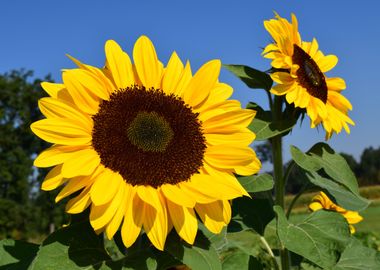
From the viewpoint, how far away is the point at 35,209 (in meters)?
31.7

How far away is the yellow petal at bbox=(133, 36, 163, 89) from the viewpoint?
148 cm

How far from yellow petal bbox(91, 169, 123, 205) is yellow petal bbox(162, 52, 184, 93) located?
0.30 m

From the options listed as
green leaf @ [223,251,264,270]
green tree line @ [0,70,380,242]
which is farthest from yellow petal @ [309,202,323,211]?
green tree line @ [0,70,380,242]

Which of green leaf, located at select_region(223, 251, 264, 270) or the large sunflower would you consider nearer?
the large sunflower

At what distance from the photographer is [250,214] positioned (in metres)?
1.94

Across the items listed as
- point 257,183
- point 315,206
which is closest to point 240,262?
point 257,183

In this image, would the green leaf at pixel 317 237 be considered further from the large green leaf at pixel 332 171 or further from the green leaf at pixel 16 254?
the green leaf at pixel 16 254

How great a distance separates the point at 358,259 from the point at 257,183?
667mm

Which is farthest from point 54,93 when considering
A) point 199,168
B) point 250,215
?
point 250,215

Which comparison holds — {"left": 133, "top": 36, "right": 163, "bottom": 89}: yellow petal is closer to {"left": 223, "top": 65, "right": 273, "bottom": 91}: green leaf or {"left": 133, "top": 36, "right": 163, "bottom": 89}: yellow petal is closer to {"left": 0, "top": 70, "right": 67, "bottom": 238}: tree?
{"left": 223, "top": 65, "right": 273, "bottom": 91}: green leaf

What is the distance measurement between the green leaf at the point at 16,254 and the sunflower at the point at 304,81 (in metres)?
0.98

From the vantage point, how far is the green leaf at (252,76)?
199cm

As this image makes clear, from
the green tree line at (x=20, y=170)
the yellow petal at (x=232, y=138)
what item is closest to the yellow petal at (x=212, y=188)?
the yellow petal at (x=232, y=138)

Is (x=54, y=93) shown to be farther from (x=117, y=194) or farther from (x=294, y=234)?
(x=294, y=234)
